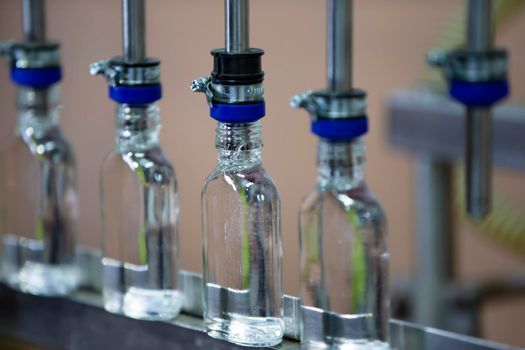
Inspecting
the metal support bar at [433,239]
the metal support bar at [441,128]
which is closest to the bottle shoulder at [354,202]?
the metal support bar at [441,128]

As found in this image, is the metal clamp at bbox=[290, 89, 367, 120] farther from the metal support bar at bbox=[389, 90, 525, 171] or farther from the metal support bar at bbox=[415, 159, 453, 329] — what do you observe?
the metal support bar at bbox=[415, 159, 453, 329]

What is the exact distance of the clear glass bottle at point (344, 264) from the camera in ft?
2.17

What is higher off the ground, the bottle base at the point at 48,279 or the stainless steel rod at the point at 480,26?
the stainless steel rod at the point at 480,26

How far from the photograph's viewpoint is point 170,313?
744 millimetres

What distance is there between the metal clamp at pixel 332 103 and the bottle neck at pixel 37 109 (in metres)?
0.27

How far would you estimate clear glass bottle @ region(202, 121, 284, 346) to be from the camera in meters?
0.67

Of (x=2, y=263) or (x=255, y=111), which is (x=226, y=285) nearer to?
(x=255, y=111)

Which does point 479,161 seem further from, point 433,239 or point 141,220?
point 433,239

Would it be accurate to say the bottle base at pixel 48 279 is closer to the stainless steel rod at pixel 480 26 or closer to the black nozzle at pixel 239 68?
the black nozzle at pixel 239 68

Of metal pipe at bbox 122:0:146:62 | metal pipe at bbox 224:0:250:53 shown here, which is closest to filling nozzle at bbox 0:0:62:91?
metal pipe at bbox 122:0:146:62

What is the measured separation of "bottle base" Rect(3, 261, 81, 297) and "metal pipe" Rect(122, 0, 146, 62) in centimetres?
23

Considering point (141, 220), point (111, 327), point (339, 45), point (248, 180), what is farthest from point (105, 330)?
point (339, 45)

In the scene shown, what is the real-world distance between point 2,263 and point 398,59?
2.13 meters

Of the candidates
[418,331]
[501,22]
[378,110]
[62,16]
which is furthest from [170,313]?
[62,16]
